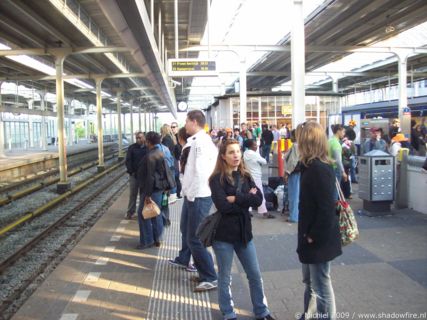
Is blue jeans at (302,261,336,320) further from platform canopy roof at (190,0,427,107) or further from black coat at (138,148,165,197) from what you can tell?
platform canopy roof at (190,0,427,107)

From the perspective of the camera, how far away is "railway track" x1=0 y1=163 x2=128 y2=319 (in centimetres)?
592

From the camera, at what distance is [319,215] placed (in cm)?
343

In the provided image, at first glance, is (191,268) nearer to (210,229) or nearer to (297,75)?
(210,229)

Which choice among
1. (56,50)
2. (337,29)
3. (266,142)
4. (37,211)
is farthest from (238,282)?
(337,29)

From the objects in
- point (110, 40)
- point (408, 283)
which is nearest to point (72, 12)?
point (110, 40)

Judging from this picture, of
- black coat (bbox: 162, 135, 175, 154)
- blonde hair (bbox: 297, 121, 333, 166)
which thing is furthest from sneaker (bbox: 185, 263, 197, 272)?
black coat (bbox: 162, 135, 175, 154)

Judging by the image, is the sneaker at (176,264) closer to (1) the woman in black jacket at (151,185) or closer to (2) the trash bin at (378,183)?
(1) the woman in black jacket at (151,185)

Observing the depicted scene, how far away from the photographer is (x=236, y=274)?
548cm

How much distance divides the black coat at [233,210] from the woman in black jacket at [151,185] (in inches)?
108

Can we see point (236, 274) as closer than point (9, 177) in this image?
Yes

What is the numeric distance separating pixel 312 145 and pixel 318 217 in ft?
1.84

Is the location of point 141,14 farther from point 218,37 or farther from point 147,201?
point 218,37

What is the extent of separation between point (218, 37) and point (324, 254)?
65.4 feet

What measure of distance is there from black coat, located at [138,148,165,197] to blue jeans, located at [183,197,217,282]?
5.12ft
